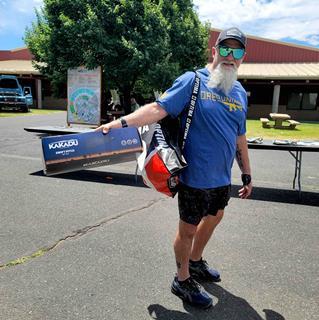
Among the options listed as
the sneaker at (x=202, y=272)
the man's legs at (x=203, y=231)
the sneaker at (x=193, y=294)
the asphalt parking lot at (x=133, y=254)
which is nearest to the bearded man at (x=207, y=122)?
the man's legs at (x=203, y=231)

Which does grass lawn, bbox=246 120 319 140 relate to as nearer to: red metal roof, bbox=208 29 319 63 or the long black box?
the long black box

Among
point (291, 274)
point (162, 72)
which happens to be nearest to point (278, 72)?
point (162, 72)

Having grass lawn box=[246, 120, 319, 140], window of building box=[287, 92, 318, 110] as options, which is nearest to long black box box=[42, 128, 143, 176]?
grass lawn box=[246, 120, 319, 140]

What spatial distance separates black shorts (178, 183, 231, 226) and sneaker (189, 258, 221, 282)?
0.66 metres

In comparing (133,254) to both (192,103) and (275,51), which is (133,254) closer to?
(192,103)

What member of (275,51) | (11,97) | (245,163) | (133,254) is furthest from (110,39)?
(275,51)

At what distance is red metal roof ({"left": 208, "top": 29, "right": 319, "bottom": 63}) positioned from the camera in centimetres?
2914

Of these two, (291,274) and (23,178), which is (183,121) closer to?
(291,274)

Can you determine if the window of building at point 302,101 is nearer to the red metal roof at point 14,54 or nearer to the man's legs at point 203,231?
the man's legs at point 203,231

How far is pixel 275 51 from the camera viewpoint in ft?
97.5

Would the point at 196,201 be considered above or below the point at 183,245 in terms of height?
above

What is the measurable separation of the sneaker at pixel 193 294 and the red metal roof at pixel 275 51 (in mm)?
28402

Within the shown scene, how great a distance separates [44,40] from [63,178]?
7.79m

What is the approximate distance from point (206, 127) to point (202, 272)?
136cm
